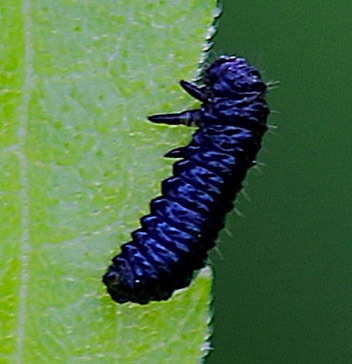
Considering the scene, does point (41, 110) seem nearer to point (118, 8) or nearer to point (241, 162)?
point (118, 8)

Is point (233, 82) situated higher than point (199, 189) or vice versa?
point (233, 82)

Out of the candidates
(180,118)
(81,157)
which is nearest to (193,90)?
(180,118)

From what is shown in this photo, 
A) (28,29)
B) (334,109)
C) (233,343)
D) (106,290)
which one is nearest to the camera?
(28,29)

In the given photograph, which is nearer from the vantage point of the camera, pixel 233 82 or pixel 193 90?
pixel 193 90

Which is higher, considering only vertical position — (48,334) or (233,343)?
(48,334)

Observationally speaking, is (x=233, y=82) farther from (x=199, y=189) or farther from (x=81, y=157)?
(x=81, y=157)

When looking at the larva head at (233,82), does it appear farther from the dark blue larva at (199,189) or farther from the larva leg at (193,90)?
the larva leg at (193,90)

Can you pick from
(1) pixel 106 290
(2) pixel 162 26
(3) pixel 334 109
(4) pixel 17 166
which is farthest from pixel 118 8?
(3) pixel 334 109
